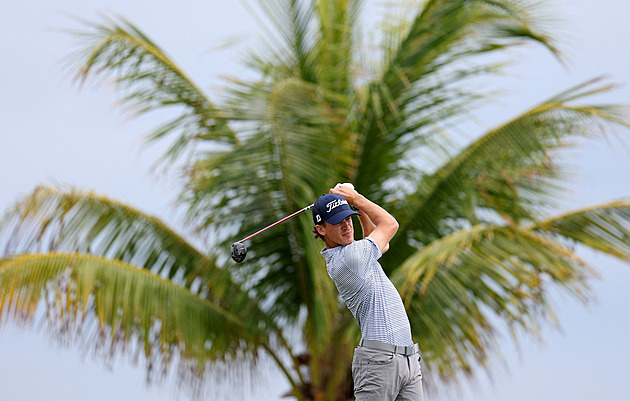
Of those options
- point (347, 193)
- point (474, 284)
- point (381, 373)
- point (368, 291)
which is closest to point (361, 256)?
point (368, 291)

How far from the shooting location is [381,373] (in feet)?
17.4

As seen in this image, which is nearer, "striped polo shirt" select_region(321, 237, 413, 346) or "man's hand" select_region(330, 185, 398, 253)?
"striped polo shirt" select_region(321, 237, 413, 346)

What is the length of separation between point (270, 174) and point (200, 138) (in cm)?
131

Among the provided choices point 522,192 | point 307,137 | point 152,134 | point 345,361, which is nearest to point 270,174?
point 307,137

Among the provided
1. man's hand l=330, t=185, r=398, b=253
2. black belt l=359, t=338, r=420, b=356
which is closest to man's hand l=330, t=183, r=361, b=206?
man's hand l=330, t=185, r=398, b=253

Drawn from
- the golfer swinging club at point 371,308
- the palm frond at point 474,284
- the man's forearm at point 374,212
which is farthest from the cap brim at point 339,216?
the palm frond at point 474,284

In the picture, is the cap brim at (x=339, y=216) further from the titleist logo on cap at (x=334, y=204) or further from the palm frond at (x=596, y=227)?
the palm frond at (x=596, y=227)

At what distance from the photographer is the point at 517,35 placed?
474 inches

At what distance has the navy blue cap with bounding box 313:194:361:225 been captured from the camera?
17.5ft

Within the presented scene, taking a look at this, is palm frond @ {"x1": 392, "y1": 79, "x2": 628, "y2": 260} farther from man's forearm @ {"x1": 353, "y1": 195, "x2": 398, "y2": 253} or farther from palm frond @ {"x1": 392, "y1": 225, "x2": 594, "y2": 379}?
man's forearm @ {"x1": 353, "y1": 195, "x2": 398, "y2": 253}

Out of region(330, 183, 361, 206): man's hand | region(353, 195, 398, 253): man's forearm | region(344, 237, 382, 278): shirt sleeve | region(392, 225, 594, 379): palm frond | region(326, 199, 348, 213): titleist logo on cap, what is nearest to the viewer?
region(344, 237, 382, 278): shirt sleeve

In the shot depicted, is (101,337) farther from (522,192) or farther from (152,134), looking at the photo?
(522,192)

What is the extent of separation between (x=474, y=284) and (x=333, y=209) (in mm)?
5167

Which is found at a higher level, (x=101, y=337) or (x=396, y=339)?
(x=101, y=337)
